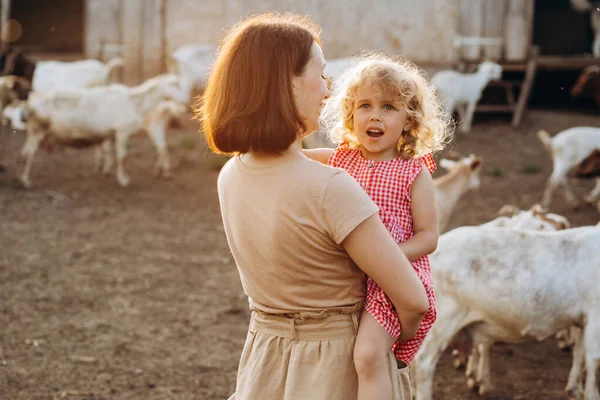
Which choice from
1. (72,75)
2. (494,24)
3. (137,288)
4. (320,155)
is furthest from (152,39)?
(320,155)

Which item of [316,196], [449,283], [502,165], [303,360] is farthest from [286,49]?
[502,165]

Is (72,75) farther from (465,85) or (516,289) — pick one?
(516,289)

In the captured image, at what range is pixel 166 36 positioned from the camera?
15484mm

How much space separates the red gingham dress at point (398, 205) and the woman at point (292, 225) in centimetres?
10

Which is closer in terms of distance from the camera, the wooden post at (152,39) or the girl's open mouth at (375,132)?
the girl's open mouth at (375,132)

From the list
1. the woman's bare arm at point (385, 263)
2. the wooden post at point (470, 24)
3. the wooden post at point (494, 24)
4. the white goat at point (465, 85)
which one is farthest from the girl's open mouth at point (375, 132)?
the wooden post at point (494, 24)

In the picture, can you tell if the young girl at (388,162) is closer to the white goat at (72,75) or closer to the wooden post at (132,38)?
the white goat at (72,75)

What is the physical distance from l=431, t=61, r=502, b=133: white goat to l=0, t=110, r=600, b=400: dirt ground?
198 centimetres

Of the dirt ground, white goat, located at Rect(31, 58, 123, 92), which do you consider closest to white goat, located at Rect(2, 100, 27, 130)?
the dirt ground

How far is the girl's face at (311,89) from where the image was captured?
184 centimetres

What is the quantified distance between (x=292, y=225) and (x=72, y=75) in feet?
42.9

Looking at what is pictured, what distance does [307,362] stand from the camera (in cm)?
196

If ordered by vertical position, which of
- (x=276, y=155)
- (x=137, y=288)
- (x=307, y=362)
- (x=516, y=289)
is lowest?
(x=137, y=288)

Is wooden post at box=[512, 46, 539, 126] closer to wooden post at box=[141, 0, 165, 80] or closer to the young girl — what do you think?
wooden post at box=[141, 0, 165, 80]
